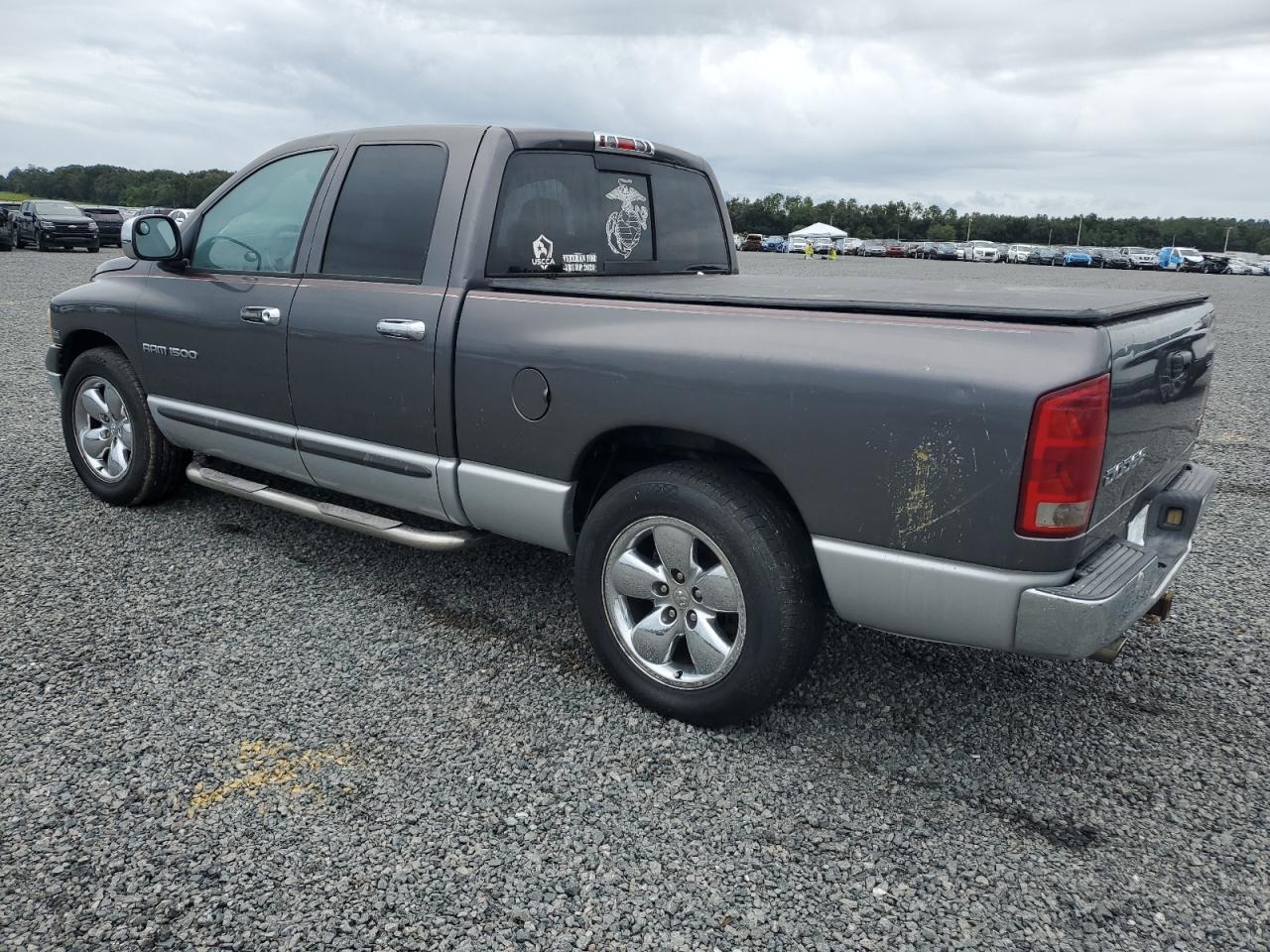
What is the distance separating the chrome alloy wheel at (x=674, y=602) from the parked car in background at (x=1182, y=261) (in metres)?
59.8

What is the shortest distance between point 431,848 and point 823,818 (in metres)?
1.08

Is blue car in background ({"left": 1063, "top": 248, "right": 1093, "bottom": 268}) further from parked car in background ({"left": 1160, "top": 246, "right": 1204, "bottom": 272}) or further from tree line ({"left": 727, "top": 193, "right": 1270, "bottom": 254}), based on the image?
tree line ({"left": 727, "top": 193, "right": 1270, "bottom": 254})

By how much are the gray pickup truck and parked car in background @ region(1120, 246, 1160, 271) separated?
58725 millimetres

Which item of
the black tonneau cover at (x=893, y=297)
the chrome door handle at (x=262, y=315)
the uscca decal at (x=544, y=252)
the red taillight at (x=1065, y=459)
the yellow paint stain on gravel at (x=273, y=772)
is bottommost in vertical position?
the yellow paint stain on gravel at (x=273, y=772)

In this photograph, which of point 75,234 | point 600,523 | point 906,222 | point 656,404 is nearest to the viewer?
point 656,404

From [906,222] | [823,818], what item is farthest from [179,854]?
[906,222]

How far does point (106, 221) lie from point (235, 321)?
3379cm

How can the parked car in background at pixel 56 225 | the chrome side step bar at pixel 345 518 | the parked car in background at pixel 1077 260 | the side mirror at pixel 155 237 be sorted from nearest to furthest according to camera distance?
the chrome side step bar at pixel 345 518 → the side mirror at pixel 155 237 → the parked car in background at pixel 56 225 → the parked car in background at pixel 1077 260

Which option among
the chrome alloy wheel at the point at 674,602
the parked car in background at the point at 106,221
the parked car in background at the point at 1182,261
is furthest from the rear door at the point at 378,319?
the parked car in background at the point at 1182,261

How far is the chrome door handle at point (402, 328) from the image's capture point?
350 centimetres

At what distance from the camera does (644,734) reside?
311 centimetres

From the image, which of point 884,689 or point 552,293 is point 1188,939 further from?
point 552,293

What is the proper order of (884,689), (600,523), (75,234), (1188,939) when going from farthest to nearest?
(75,234) < (884,689) < (600,523) < (1188,939)

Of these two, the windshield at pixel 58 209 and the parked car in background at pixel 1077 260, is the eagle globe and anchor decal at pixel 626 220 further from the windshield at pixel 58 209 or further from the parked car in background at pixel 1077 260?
the parked car in background at pixel 1077 260
